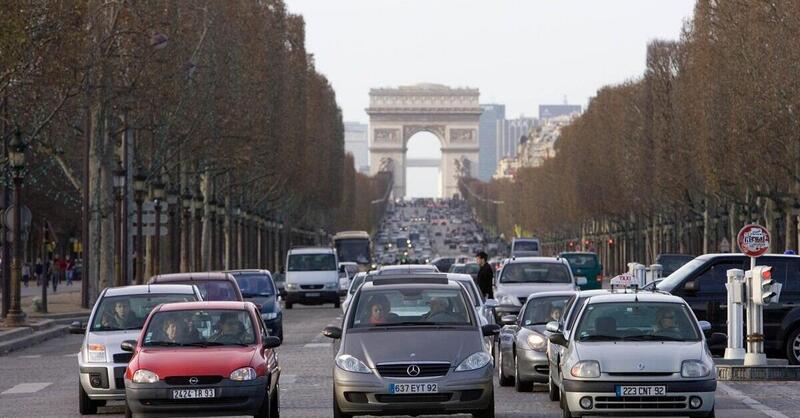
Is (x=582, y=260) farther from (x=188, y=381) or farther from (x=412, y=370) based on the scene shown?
(x=412, y=370)

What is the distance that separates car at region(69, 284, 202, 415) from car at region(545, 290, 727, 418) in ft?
17.2

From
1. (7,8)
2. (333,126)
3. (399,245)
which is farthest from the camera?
(399,245)

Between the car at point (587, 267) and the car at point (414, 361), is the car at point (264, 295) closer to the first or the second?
the car at point (414, 361)

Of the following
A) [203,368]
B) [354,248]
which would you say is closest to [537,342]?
[203,368]

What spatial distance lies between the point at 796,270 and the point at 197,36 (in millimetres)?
41172

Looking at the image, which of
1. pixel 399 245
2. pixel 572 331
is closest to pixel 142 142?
pixel 572 331

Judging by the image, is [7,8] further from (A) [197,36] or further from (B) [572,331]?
(A) [197,36]

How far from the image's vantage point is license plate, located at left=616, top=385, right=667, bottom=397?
18203mm

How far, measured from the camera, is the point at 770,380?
26453mm

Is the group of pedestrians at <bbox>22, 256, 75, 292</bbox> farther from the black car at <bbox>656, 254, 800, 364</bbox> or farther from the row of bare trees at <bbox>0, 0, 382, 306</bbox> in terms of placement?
the black car at <bbox>656, 254, 800, 364</bbox>

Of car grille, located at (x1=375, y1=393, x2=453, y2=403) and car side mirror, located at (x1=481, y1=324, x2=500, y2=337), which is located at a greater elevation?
car side mirror, located at (x1=481, y1=324, x2=500, y2=337)

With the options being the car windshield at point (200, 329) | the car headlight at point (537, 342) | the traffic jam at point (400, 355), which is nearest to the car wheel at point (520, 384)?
the car headlight at point (537, 342)

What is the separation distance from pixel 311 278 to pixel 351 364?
43.9 m

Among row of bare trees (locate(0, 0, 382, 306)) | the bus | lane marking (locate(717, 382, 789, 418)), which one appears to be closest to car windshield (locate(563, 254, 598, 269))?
row of bare trees (locate(0, 0, 382, 306))
